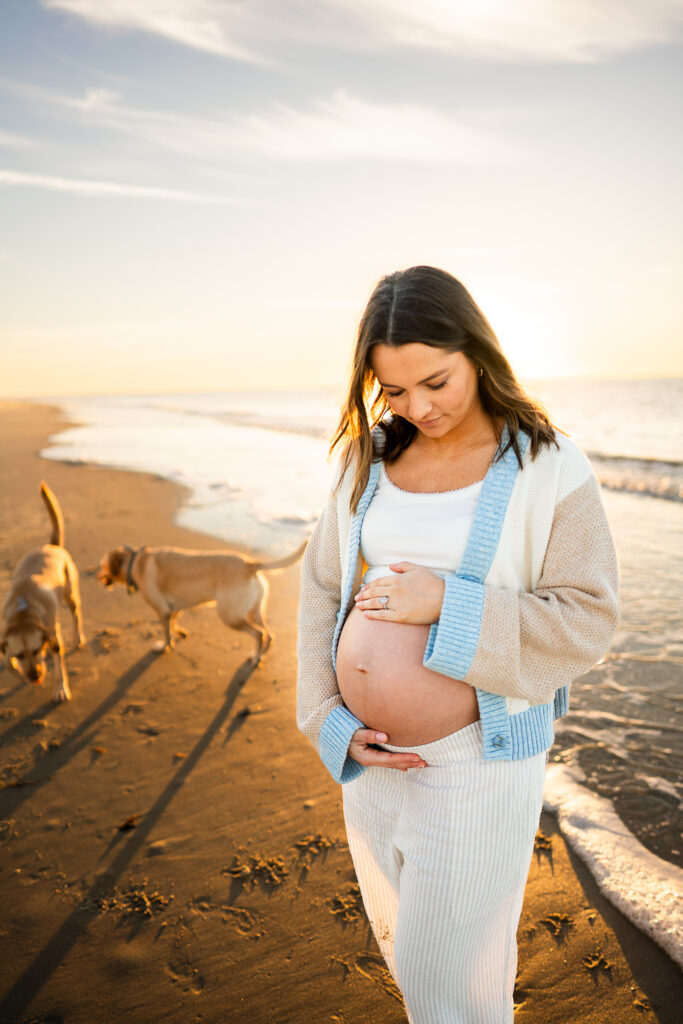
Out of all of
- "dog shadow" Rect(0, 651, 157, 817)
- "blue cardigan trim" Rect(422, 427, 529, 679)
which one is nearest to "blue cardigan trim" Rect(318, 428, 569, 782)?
"blue cardigan trim" Rect(422, 427, 529, 679)

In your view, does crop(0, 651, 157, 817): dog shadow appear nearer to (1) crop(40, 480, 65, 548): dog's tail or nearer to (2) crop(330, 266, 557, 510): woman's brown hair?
(1) crop(40, 480, 65, 548): dog's tail

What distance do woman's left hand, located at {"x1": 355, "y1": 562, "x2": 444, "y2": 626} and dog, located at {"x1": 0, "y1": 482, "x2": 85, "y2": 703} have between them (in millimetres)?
3455

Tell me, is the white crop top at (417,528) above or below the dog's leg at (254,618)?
above

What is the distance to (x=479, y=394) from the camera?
6.14 feet

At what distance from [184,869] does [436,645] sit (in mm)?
2250

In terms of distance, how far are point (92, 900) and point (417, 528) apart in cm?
249

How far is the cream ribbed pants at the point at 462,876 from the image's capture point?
1653 millimetres

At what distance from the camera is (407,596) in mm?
1676

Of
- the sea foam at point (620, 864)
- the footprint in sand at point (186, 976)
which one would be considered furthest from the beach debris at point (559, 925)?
the footprint in sand at point (186, 976)

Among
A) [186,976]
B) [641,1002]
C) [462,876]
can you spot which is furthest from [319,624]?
[641,1002]

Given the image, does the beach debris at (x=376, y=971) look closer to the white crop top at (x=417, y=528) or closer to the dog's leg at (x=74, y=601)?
the white crop top at (x=417, y=528)

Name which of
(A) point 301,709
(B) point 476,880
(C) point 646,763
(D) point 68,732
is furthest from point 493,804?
(D) point 68,732

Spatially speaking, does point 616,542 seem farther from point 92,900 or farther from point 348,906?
Result: point 92,900

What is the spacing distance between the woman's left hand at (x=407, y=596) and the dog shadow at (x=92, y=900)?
7.25 ft
